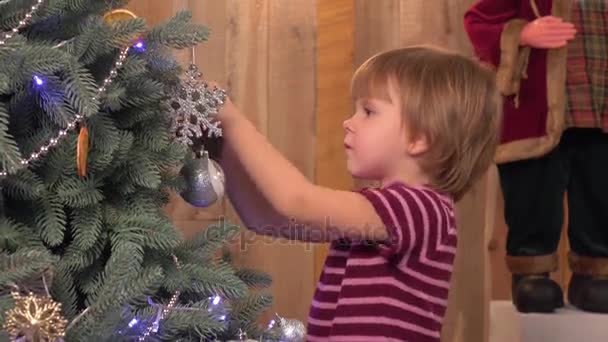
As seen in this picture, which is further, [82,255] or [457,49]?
[457,49]

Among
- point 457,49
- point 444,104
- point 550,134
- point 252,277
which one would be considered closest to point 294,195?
point 252,277

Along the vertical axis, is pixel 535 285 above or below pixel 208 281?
below

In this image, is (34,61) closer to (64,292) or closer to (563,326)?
(64,292)

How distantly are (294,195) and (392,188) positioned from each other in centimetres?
12

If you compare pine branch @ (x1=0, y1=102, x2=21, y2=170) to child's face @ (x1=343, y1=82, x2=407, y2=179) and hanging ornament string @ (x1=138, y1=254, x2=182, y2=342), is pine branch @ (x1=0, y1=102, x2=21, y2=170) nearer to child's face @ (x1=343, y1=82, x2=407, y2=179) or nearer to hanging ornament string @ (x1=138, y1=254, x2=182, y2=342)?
hanging ornament string @ (x1=138, y1=254, x2=182, y2=342)

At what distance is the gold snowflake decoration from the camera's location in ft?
2.25

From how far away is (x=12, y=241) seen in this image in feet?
2.47

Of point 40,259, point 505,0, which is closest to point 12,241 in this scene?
point 40,259

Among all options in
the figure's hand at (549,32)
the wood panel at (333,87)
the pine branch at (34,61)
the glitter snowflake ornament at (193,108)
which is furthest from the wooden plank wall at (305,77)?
the pine branch at (34,61)

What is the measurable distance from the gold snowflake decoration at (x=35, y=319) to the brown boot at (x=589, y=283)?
1272 mm

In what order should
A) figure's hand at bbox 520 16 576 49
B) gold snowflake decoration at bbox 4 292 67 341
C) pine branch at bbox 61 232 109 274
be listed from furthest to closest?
1. figure's hand at bbox 520 16 576 49
2. pine branch at bbox 61 232 109 274
3. gold snowflake decoration at bbox 4 292 67 341

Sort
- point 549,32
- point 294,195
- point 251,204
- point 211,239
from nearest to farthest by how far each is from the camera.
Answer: point 211,239 → point 294,195 → point 251,204 → point 549,32

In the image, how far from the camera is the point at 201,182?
3.06 ft

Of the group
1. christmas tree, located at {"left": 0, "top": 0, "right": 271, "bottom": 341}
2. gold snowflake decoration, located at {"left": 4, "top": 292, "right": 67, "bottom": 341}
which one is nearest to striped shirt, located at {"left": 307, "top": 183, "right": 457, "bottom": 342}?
christmas tree, located at {"left": 0, "top": 0, "right": 271, "bottom": 341}
